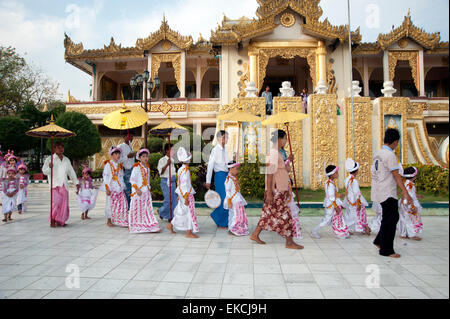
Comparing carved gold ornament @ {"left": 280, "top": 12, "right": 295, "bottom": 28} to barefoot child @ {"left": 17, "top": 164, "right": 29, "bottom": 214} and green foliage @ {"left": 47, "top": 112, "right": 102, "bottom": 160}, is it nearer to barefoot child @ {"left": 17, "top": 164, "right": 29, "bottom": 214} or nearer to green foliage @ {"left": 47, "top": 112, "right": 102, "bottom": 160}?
Answer: green foliage @ {"left": 47, "top": 112, "right": 102, "bottom": 160}

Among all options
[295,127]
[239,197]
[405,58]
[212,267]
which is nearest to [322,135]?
[295,127]

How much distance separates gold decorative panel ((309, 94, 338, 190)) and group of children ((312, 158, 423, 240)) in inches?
162

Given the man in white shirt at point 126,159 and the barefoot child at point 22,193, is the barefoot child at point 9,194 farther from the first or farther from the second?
the man in white shirt at point 126,159

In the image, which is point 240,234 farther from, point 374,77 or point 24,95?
point 24,95

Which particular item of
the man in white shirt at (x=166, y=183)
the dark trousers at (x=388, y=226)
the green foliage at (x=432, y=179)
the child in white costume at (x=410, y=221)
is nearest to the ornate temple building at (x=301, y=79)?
the green foliage at (x=432, y=179)

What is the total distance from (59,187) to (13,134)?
13793mm

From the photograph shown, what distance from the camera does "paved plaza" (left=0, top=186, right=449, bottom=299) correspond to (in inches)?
113

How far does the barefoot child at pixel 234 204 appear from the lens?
17.3 feet

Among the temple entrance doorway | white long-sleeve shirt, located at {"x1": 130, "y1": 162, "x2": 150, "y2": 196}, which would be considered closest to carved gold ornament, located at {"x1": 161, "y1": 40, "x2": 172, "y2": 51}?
the temple entrance doorway

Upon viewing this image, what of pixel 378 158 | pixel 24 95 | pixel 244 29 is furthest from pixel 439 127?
pixel 24 95

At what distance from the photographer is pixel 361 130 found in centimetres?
964

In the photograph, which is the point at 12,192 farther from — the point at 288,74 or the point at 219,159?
the point at 288,74

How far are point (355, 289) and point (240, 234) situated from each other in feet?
8.40
